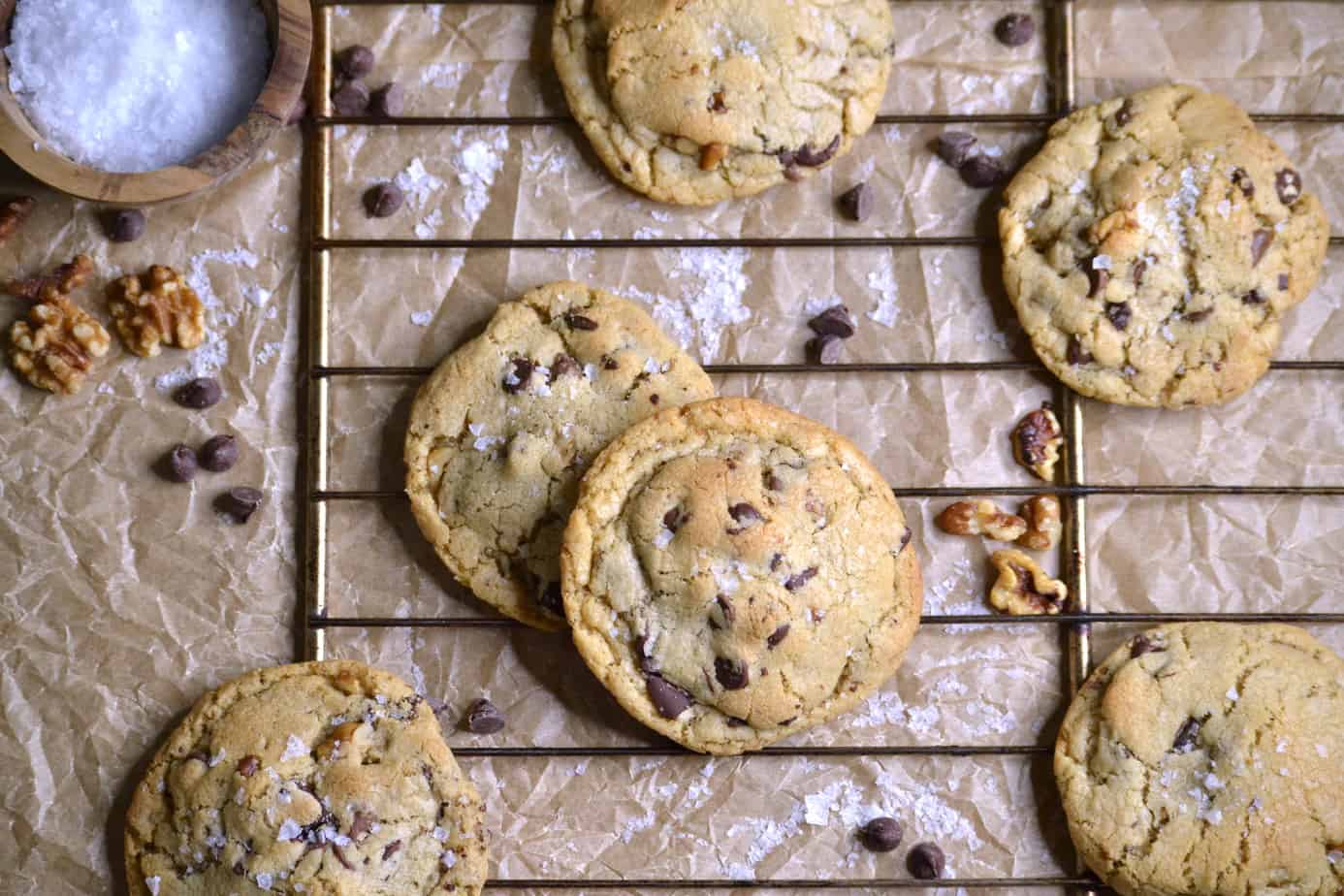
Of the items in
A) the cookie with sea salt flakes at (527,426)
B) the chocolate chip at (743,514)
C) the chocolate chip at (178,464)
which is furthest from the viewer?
the chocolate chip at (178,464)

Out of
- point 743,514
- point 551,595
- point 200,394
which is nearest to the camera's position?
point 743,514

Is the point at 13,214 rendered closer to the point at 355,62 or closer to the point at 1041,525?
the point at 355,62

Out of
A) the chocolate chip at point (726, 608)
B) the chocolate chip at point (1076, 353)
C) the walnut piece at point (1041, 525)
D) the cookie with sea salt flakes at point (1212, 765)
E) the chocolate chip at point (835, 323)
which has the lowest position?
the cookie with sea salt flakes at point (1212, 765)

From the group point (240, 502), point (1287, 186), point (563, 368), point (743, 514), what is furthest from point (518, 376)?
point (1287, 186)

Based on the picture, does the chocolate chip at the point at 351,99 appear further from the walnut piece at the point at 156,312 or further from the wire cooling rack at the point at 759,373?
the walnut piece at the point at 156,312

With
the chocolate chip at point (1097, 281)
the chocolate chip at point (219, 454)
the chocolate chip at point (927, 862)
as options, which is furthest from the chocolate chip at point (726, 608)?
the chocolate chip at point (219, 454)

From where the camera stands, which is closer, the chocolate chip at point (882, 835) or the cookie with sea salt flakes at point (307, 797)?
the cookie with sea salt flakes at point (307, 797)
